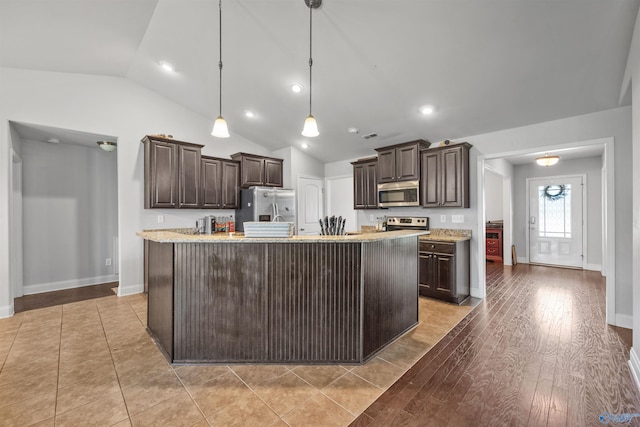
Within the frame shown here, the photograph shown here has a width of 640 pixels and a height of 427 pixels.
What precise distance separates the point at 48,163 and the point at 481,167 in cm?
686

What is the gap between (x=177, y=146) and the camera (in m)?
4.47

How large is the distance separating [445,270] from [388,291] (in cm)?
169

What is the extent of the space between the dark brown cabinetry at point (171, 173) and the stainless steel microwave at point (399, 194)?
325 cm

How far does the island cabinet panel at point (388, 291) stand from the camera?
2.32m

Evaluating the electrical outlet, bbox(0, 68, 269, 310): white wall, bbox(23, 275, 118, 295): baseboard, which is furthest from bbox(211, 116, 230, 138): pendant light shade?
bbox(23, 275, 118, 295): baseboard

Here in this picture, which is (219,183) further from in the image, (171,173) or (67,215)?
(67,215)

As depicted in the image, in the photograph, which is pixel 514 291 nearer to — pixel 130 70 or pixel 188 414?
pixel 188 414

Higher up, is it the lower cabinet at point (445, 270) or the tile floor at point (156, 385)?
the lower cabinet at point (445, 270)

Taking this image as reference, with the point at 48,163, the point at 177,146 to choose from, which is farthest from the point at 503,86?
the point at 48,163

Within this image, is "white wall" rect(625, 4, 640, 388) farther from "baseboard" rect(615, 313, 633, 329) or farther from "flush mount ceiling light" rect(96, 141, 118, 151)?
"flush mount ceiling light" rect(96, 141, 118, 151)

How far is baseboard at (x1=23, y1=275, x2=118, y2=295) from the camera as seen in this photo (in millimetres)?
4298

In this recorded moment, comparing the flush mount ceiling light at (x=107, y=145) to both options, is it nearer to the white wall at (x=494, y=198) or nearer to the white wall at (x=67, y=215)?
the white wall at (x=67, y=215)

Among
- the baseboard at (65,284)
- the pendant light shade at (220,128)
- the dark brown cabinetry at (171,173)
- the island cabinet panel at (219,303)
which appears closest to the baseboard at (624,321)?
the island cabinet panel at (219,303)

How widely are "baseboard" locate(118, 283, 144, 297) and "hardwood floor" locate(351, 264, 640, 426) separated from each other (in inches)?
163
